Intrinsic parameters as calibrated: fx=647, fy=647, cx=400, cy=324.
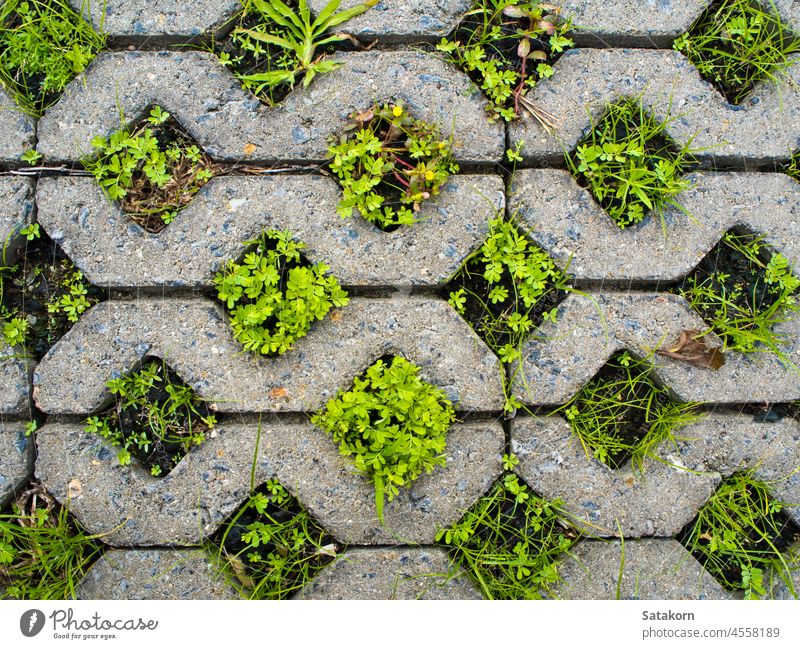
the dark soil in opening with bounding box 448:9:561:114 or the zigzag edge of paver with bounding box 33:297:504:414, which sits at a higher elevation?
the dark soil in opening with bounding box 448:9:561:114

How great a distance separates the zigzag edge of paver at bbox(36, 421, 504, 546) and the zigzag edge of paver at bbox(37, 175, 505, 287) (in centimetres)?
50

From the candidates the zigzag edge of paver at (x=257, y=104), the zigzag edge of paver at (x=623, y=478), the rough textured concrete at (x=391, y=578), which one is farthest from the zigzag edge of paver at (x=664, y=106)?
the rough textured concrete at (x=391, y=578)

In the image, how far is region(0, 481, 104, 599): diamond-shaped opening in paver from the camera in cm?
190

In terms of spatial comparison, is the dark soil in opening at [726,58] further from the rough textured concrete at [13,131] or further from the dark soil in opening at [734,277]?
the rough textured concrete at [13,131]

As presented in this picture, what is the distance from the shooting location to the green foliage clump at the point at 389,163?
1892mm

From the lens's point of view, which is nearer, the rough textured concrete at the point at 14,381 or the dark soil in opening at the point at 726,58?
the rough textured concrete at the point at 14,381

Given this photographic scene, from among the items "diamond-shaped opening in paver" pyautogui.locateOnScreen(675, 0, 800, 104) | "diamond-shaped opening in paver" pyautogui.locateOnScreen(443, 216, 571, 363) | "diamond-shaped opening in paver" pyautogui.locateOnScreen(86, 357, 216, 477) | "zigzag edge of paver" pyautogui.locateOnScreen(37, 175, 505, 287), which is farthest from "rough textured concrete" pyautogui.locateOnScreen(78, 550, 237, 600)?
"diamond-shaped opening in paver" pyautogui.locateOnScreen(675, 0, 800, 104)

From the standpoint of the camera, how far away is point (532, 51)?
1.98 meters

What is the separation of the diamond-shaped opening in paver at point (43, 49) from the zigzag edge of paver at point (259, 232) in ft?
1.14

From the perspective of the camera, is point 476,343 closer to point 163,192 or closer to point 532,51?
point 532,51

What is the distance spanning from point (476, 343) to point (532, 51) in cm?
91

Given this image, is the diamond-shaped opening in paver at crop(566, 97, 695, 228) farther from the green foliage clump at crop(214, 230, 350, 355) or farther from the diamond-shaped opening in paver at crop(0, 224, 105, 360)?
the diamond-shaped opening in paver at crop(0, 224, 105, 360)

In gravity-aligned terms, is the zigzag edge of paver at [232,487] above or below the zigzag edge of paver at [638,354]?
below
